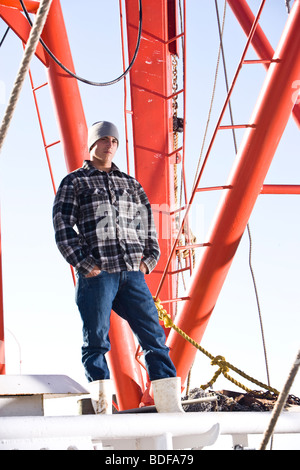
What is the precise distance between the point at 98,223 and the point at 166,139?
9.65ft

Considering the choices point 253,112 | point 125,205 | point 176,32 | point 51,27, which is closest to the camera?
point 125,205

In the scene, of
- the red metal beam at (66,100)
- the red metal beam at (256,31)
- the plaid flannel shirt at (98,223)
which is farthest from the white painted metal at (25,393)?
the red metal beam at (256,31)

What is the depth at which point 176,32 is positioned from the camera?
721 centimetres

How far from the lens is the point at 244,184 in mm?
5535

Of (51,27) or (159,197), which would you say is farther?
(159,197)

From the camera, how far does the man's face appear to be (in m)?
4.24

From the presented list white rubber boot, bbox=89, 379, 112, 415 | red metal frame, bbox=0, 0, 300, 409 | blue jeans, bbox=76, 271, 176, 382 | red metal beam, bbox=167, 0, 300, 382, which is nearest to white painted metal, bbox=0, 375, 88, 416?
white rubber boot, bbox=89, 379, 112, 415

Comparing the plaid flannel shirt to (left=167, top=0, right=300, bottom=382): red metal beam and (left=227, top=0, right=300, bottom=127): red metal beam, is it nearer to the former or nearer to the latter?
(left=167, top=0, right=300, bottom=382): red metal beam

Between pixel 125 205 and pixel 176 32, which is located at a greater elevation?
pixel 176 32

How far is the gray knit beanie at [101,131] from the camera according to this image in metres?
4.20

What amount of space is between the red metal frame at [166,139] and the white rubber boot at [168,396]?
183 centimetres

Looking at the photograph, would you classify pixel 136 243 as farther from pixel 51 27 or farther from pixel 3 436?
pixel 51 27
